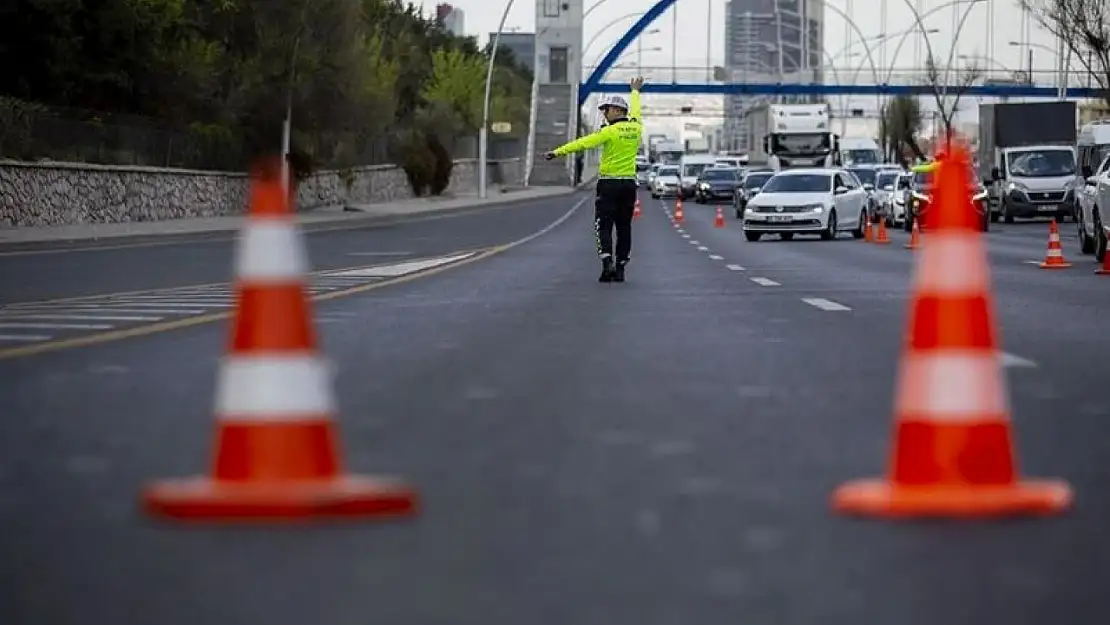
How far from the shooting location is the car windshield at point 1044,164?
54.2 m

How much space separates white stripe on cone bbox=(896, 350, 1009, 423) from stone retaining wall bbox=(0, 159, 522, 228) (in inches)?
1410

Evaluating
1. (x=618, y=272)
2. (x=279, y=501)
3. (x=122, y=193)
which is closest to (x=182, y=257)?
(x=618, y=272)

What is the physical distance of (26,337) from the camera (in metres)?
13.2

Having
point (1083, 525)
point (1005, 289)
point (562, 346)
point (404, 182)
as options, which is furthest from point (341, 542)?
point (404, 182)

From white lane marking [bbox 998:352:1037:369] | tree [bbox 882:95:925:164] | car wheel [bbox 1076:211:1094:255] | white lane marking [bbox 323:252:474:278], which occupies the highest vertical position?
tree [bbox 882:95:925:164]

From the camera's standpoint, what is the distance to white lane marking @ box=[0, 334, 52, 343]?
12.9 meters

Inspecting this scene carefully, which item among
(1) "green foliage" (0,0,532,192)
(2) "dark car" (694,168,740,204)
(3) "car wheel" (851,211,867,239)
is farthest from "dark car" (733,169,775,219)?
(2) "dark car" (694,168,740,204)

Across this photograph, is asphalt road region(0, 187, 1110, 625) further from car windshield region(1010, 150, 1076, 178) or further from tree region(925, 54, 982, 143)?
tree region(925, 54, 982, 143)

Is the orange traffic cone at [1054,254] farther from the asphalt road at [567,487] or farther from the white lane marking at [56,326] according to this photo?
the white lane marking at [56,326]

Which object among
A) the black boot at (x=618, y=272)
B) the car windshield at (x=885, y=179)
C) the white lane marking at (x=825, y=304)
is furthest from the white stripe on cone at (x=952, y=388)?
the car windshield at (x=885, y=179)

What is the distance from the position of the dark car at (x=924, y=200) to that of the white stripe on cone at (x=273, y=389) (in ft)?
125

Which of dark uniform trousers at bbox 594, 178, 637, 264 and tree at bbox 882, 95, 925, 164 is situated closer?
dark uniform trousers at bbox 594, 178, 637, 264

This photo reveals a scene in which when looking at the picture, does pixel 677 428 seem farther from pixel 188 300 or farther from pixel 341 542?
pixel 188 300

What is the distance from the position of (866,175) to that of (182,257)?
1289 inches
